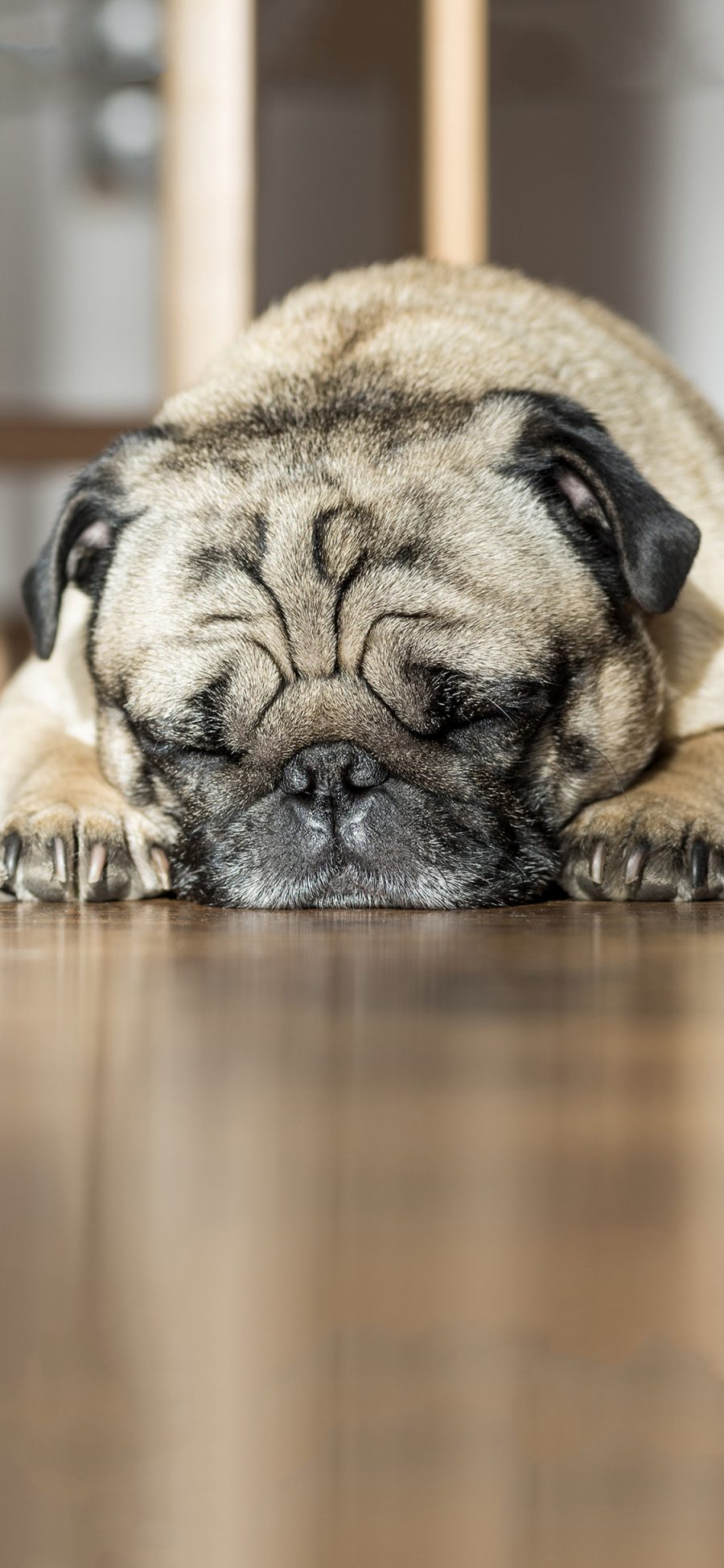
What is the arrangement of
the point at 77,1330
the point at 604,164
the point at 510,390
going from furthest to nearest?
the point at 604,164 < the point at 510,390 < the point at 77,1330

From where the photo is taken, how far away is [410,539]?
2094 millimetres

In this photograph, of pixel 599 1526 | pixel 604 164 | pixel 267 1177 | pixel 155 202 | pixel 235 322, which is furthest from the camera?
pixel 155 202

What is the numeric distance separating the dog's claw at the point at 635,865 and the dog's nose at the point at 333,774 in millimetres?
337

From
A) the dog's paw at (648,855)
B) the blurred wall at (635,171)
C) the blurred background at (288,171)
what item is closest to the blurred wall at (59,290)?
the blurred background at (288,171)

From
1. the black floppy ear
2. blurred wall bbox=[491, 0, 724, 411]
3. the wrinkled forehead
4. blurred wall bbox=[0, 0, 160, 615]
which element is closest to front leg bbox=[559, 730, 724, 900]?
the wrinkled forehead

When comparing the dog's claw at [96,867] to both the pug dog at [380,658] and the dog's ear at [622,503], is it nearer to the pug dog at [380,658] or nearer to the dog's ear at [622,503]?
the pug dog at [380,658]

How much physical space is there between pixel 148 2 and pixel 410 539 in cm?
500

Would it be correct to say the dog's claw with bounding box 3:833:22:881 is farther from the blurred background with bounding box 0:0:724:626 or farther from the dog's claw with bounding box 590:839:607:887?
the blurred background with bounding box 0:0:724:626

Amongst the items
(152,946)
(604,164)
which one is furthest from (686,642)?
(604,164)

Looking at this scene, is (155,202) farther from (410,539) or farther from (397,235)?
(410,539)

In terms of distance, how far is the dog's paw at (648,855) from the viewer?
2.02m

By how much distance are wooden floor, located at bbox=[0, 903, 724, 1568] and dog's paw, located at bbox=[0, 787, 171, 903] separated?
3.36 ft

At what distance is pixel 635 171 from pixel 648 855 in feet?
15.9

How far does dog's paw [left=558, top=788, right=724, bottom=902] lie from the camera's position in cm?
202
